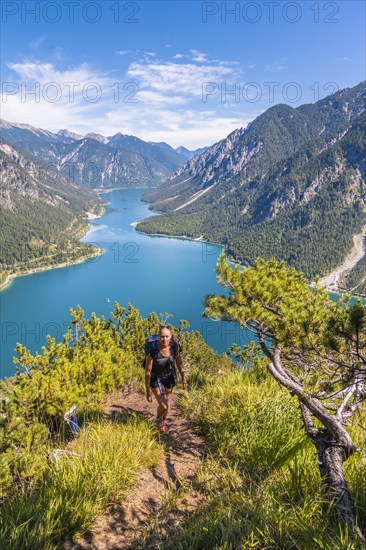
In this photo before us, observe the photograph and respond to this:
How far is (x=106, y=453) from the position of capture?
3.97m

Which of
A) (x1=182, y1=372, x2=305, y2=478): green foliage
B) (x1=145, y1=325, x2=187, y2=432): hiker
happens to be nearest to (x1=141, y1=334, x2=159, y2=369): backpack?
(x1=145, y1=325, x2=187, y2=432): hiker

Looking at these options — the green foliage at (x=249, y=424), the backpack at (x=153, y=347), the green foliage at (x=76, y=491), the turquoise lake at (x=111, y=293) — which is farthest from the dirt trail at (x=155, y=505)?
the turquoise lake at (x=111, y=293)

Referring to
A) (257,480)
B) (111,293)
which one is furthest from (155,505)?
(111,293)

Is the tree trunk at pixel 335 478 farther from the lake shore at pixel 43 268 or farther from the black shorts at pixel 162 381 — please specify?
the lake shore at pixel 43 268

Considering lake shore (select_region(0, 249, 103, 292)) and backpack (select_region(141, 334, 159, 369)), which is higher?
backpack (select_region(141, 334, 159, 369))

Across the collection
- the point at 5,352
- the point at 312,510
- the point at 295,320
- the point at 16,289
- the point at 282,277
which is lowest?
the point at 5,352

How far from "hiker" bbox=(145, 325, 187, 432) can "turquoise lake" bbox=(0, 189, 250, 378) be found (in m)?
71.9

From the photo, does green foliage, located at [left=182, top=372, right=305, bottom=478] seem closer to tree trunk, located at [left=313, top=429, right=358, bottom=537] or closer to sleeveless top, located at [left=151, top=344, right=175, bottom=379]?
tree trunk, located at [left=313, top=429, right=358, bottom=537]

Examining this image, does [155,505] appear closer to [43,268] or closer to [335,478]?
Answer: [335,478]

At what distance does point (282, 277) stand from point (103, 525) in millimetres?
4871

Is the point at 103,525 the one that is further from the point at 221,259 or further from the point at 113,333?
the point at 113,333

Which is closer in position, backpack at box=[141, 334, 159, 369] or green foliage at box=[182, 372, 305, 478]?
green foliage at box=[182, 372, 305, 478]

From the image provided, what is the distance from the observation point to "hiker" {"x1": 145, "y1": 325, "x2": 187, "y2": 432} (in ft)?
19.0

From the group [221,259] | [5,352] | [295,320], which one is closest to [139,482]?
[295,320]
